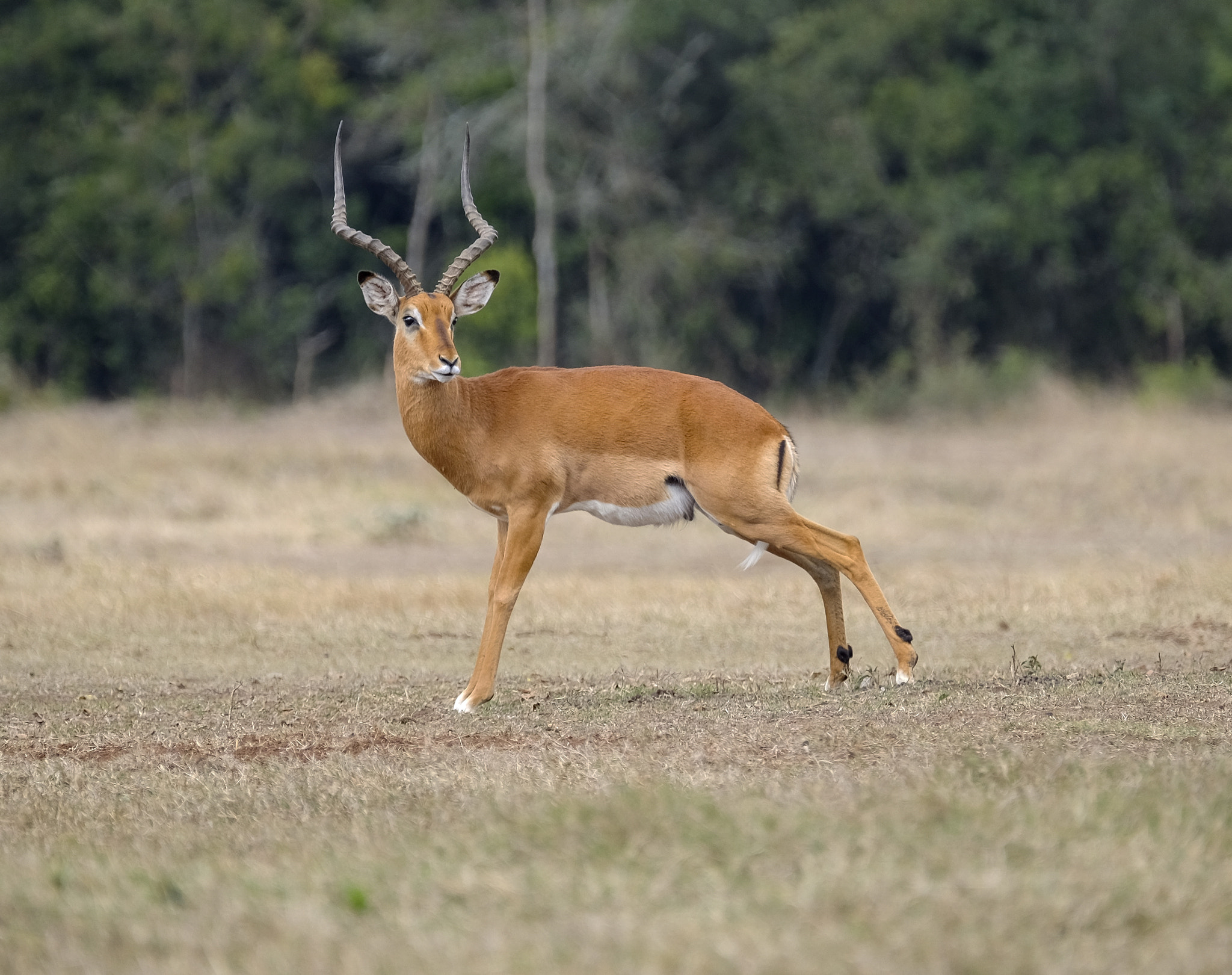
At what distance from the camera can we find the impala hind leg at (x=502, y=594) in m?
8.58

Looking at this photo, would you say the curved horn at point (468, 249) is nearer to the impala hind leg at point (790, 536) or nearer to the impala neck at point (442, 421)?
the impala neck at point (442, 421)

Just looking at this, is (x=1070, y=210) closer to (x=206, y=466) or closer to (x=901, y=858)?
(x=206, y=466)

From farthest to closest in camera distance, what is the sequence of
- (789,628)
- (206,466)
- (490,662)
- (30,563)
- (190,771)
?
1. (206,466)
2. (30,563)
3. (789,628)
4. (490,662)
5. (190,771)

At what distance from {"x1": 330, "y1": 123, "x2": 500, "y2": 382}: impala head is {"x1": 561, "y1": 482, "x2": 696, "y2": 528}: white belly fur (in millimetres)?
1099

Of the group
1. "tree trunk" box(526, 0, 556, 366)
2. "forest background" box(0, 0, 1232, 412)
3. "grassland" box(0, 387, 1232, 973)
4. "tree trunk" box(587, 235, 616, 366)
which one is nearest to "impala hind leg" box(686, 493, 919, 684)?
"grassland" box(0, 387, 1232, 973)

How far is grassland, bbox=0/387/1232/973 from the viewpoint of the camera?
→ 13.9 feet

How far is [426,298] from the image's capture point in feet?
28.6

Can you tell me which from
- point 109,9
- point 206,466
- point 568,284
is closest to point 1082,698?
point 206,466

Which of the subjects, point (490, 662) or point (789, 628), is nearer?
point (490, 662)

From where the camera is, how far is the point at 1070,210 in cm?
3177

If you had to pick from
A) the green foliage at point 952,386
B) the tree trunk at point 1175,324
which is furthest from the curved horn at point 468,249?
the tree trunk at point 1175,324

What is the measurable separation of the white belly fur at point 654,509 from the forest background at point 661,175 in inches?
816

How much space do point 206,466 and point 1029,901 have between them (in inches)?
705

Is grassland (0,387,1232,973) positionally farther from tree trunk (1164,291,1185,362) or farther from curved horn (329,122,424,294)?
tree trunk (1164,291,1185,362)
